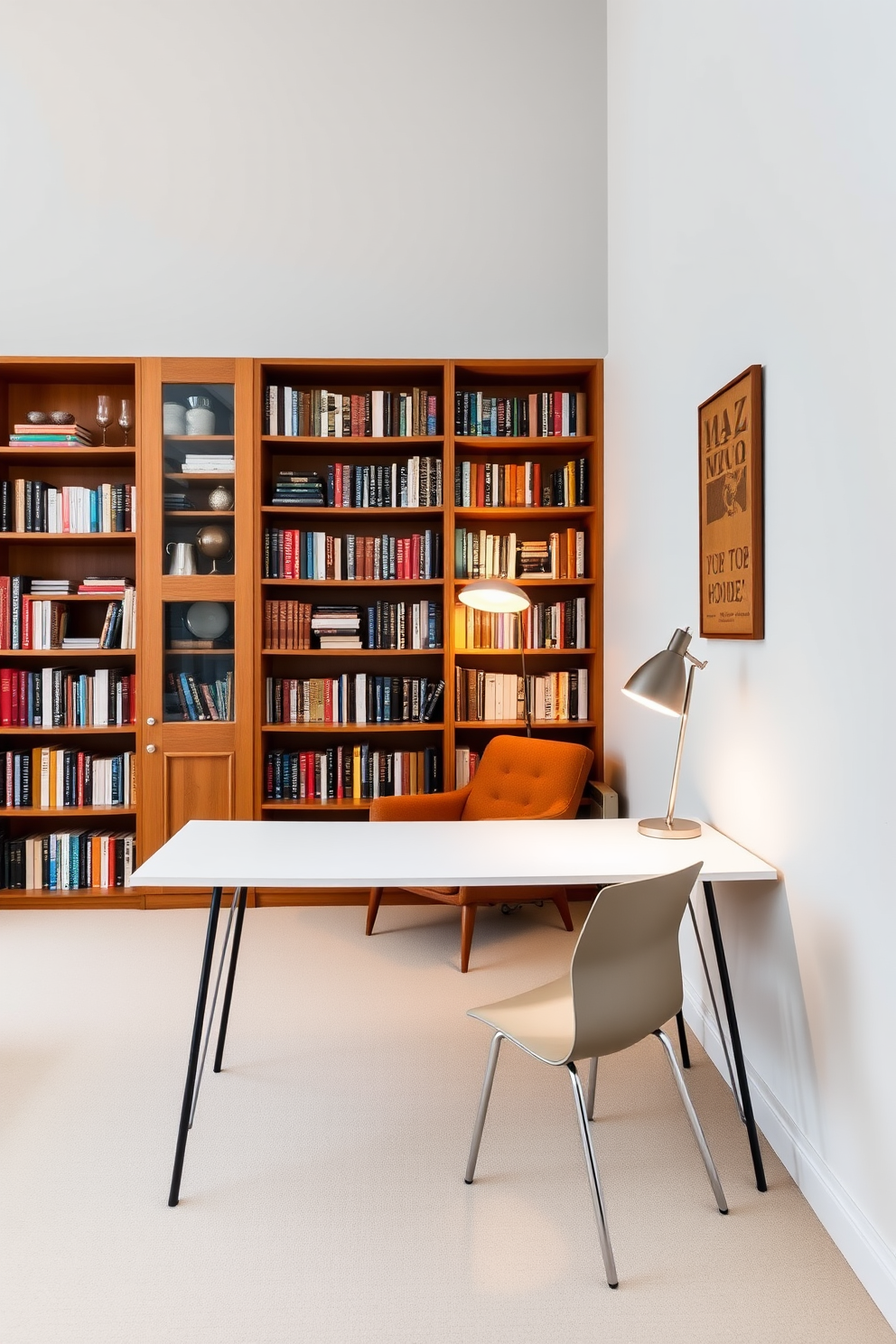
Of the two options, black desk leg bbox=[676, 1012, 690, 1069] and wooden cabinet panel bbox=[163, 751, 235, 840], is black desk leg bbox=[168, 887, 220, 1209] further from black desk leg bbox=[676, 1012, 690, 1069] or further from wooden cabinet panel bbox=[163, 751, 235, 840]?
wooden cabinet panel bbox=[163, 751, 235, 840]

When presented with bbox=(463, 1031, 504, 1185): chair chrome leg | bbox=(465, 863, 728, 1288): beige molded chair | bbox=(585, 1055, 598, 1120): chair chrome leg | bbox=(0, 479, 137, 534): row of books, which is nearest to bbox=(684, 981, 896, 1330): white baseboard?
bbox=(465, 863, 728, 1288): beige molded chair

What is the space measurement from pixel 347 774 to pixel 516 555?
4.33 feet

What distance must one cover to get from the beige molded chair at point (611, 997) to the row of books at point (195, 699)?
2426mm

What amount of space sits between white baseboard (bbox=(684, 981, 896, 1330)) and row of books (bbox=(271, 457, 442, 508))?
2690mm

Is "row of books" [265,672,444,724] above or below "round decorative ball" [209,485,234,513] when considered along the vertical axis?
below

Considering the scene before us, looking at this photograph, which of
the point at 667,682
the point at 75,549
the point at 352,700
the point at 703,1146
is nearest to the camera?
the point at 703,1146

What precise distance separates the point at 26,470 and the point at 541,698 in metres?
2.77

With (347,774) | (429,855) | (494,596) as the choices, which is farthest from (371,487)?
(429,855)

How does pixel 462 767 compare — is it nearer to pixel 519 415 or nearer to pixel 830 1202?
pixel 519 415

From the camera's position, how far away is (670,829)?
2441mm

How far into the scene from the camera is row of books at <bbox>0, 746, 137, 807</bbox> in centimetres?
402

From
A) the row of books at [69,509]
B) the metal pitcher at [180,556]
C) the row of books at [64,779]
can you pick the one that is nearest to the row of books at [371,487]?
the metal pitcher at [180,556]

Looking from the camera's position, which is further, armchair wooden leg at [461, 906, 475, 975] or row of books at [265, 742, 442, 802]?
row of books at [265, 742, 442, 802]

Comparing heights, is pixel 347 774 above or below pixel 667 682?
below
